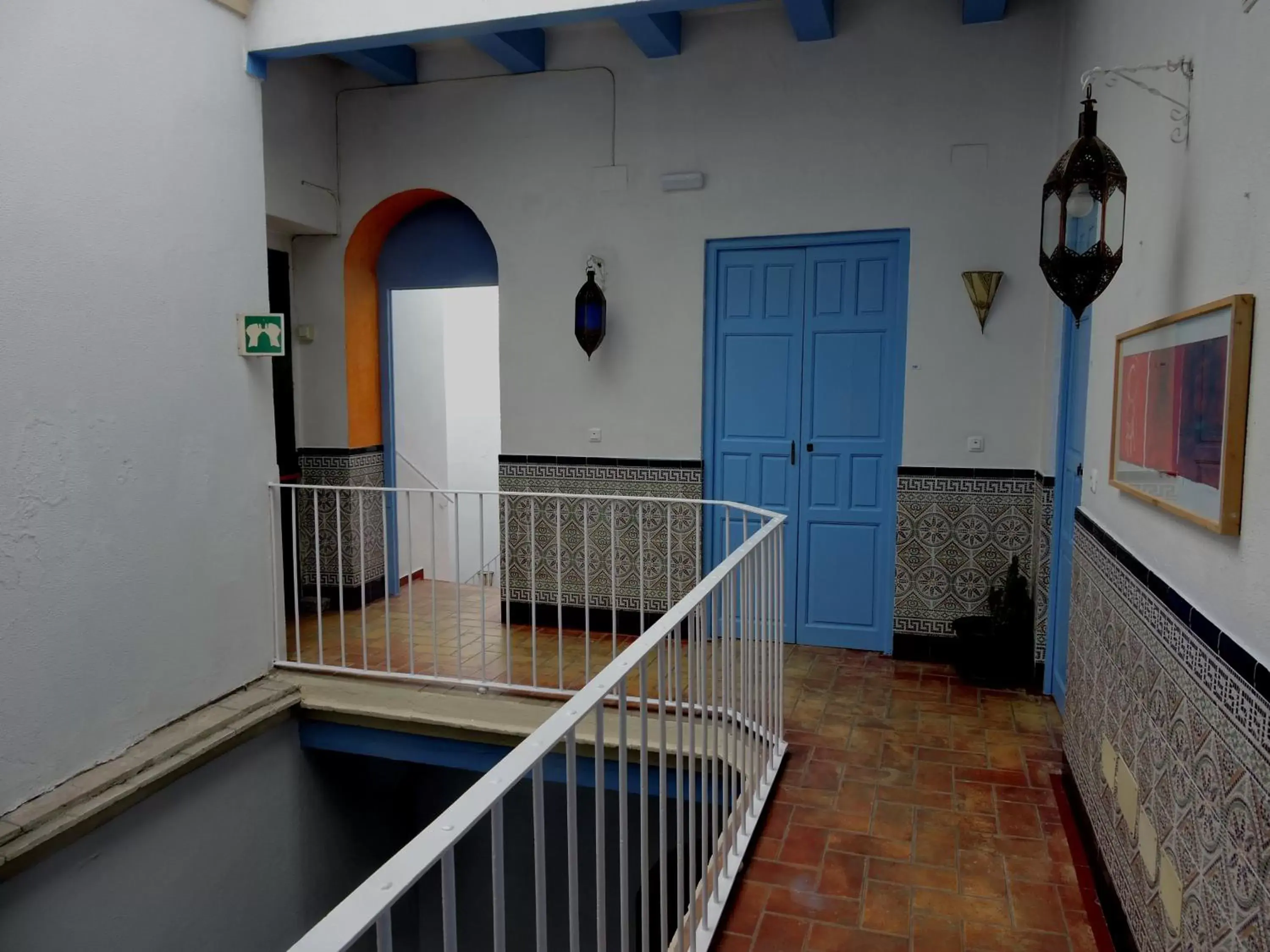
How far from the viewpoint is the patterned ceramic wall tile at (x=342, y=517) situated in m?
5.81

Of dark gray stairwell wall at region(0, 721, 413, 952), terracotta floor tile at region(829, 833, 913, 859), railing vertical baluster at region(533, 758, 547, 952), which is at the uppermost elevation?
railing vertical baluster at region(533, 758, 547, 952)

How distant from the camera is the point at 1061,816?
3119 millimetres

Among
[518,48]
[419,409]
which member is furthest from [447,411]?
[518,48]

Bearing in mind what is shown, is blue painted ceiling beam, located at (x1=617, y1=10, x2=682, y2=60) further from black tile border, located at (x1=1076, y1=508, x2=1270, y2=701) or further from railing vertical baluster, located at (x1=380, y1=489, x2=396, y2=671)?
black tile border, located at (x1=1076, y1=508, x2=1270, y2=701)

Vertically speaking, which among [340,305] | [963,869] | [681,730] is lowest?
[963,869]

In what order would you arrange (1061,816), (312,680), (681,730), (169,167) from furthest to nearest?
1. (312,680)
2. (169,167)
3. (1061,816)
4. (681,730)

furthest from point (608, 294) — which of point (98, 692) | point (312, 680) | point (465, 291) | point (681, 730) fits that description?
point (465, 291)

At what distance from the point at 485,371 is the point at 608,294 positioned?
4471mm

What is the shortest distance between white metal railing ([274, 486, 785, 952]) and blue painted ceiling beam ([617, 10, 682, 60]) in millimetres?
2421

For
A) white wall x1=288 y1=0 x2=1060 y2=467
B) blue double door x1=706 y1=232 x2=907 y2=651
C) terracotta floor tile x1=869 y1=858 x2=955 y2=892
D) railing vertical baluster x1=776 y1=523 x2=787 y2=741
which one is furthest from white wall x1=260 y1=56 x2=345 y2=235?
terracotta floor tile x1=869 y1=858 x2=955 y2=892

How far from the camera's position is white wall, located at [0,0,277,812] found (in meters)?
3.10

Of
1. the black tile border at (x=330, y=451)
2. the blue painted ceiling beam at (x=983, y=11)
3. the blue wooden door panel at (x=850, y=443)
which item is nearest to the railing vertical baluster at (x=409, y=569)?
the black tile border at (x=330, y=451)

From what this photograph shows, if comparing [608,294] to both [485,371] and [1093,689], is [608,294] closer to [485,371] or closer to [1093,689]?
[1093,689]

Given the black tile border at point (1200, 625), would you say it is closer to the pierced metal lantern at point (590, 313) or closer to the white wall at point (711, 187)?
the white wall at point (711, 187)
